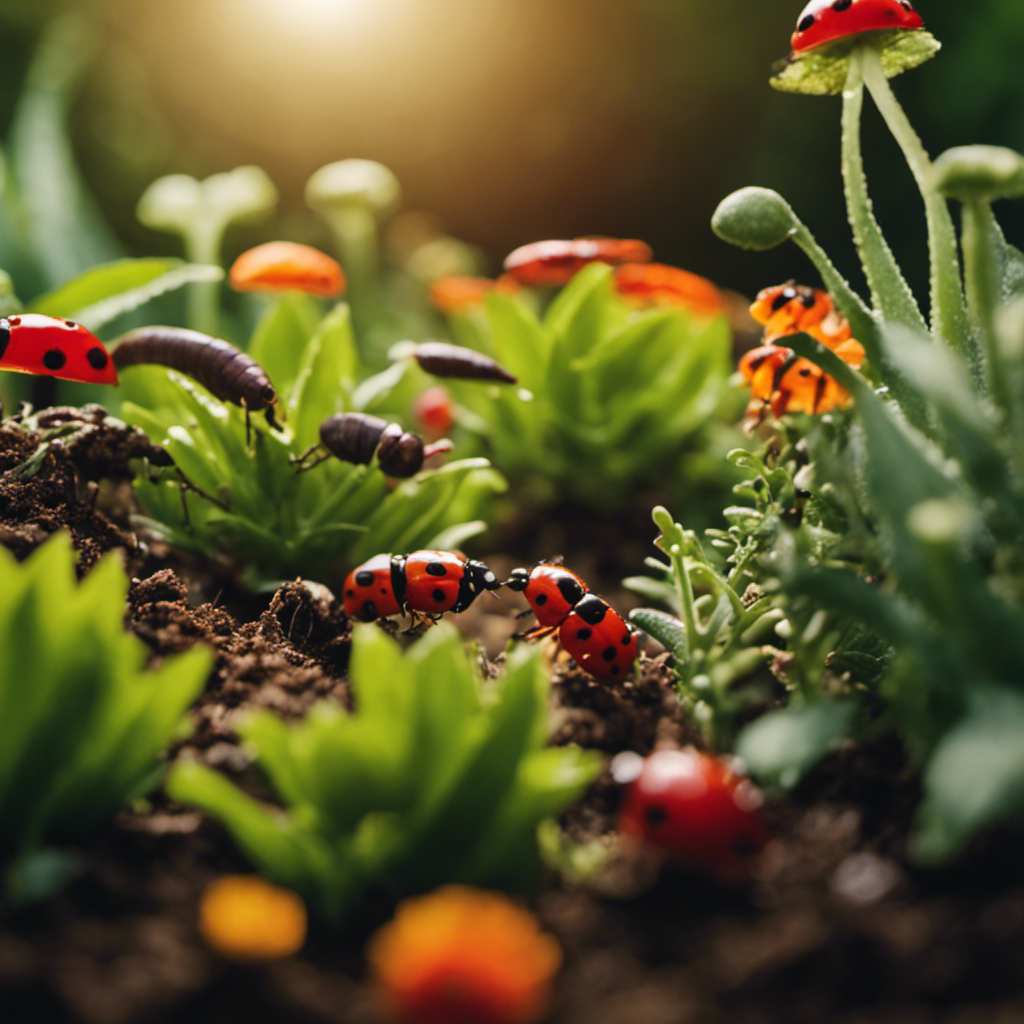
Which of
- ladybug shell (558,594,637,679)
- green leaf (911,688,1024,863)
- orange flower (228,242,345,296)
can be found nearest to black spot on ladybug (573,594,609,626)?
ladybug shell (558,594,637,679)

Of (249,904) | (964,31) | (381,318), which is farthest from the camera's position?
(964,31)

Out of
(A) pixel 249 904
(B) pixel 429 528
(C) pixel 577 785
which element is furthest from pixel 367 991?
(B) pixel 429 528

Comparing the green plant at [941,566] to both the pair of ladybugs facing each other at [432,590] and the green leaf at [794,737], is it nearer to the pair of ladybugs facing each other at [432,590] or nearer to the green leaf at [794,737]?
the green leaf at [794,737]

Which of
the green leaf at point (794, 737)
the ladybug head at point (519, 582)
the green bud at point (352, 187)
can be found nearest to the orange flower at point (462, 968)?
the green leaf at point (794, 737)

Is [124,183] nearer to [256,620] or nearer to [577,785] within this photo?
[256,620]

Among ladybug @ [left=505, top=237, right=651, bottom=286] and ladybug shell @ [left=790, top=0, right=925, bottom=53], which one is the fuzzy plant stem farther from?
ladybug @ [left=505, top=237, right=651, bottom=286]
